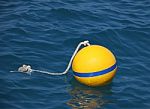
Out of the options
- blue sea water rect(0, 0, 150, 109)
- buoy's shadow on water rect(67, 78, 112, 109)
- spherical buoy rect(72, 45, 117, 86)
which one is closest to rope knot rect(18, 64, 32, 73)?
blue sea water rect(0, 0, 150, 109)

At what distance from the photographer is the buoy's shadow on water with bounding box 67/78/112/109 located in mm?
9711

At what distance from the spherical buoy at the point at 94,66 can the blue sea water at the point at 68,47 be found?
1.15ft

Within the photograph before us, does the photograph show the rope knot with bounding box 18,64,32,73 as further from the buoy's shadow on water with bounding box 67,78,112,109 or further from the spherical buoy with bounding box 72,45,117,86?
the spherical buoy with bounding box 72,45,117,86

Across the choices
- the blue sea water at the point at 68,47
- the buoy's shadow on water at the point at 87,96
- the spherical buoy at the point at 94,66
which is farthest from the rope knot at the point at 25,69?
the spherical buoy at the point at 94,66

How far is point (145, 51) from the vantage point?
Result: 12.5 metres

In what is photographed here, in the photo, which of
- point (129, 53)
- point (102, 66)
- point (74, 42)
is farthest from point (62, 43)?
point (102, 66)

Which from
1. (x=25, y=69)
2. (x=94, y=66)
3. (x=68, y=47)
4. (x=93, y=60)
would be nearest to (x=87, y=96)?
(x=94, y=66)

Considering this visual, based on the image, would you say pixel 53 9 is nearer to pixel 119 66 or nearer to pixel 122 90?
pixel 119 66

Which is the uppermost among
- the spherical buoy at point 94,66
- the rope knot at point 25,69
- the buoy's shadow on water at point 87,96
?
the spherical buoy at point 94,66

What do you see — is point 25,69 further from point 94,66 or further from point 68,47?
point 68,47

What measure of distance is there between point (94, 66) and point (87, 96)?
28.2 inches

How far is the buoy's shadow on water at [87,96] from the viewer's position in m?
9.71

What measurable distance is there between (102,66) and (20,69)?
7.00 ft

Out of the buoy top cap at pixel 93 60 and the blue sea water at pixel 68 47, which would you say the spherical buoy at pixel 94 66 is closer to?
the buoy top cap at pixel 93 60
